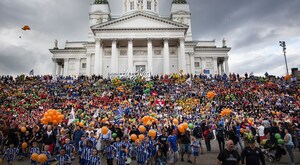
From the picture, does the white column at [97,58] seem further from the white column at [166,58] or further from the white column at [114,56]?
the white column at [166,58]

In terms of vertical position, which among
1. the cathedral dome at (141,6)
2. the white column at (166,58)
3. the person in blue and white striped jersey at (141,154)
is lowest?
the person in blue and white striped jersey at (141,154)

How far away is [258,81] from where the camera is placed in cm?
3438

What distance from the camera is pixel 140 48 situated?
159 feet

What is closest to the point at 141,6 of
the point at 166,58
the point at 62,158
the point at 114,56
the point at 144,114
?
the point at 114,56

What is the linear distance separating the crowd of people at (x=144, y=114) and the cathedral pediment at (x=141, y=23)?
14.4m

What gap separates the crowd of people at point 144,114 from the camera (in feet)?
36.2

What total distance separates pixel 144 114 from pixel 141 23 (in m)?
28.0

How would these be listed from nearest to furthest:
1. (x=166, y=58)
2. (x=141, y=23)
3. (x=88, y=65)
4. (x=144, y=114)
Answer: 1. (x=144, y=114)
2. (x=166, y=58)
3. (x=141, y=23)
4. (x=88, y=65)

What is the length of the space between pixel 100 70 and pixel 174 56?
1609cm

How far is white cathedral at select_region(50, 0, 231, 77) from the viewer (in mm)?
43875

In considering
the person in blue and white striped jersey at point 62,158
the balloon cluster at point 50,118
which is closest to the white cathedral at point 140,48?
the balloon cluster at point 50,118

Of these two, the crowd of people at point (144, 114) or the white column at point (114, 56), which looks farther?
the white column at point (114, 56)

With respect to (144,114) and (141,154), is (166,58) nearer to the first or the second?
(144,114)

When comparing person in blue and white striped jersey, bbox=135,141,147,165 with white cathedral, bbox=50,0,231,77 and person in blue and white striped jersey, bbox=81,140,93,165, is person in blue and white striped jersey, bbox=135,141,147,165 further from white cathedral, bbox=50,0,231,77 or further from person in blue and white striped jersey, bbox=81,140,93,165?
white cathedral, bbox=50,0,231,77
